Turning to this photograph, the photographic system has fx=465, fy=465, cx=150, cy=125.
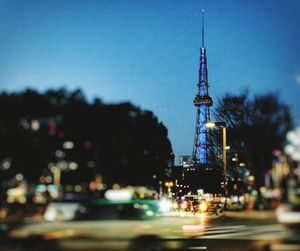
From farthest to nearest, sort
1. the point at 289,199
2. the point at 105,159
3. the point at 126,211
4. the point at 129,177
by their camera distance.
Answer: the point at 129,177, the point at 105,159, the point at 126,211, the point at 289,199

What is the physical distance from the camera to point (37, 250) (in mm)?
8797

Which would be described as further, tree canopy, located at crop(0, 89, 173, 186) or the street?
tree canopy, located at crop(0, 89, 173, 186)

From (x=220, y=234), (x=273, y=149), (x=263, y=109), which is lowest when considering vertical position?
(x=220, y=234)

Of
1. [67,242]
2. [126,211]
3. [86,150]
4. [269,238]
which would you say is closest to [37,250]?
[67,242]

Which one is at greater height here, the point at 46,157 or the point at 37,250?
the point at 46,157

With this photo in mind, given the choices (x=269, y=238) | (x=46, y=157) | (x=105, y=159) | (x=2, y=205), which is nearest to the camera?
(x=269, y=238)

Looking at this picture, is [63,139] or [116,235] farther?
[63,139]

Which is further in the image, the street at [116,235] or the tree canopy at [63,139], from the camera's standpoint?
the tree canopy at [63,139]

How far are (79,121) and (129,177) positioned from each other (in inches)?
202

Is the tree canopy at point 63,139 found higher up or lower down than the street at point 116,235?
higher up

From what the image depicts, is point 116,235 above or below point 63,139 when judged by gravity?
below

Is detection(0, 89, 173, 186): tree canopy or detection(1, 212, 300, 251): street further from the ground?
detection(0, 89, 173, 186): tree canopy

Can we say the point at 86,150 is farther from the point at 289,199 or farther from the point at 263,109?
the point at 289,199

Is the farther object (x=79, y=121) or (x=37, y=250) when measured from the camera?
(x=79, y=121)
